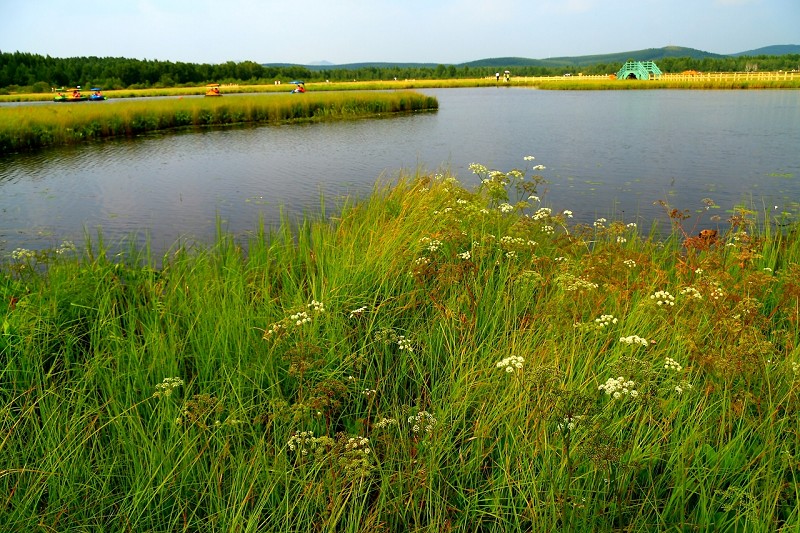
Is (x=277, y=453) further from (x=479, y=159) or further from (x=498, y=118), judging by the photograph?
(x=498, y=118)

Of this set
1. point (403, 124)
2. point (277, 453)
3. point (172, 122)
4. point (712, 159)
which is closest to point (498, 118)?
point (403, 124)

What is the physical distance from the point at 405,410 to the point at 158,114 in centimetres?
3001

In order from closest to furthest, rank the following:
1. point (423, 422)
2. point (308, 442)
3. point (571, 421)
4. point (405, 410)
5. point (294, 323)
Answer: point (571, 421) → point (308, 442) → point (405, 410) → point (423, 422) → point (294, 323)

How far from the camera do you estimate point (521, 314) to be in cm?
445

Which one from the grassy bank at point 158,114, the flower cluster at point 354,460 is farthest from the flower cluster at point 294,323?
the grassy bank at point 158,114

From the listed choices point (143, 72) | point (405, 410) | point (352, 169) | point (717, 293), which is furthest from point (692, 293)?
point (143, 72)

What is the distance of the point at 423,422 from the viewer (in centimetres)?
306

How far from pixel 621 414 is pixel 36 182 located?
17.2 metres

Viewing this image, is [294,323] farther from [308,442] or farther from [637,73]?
[637,73]

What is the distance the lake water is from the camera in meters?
11.5

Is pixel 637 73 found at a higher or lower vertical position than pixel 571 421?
higher

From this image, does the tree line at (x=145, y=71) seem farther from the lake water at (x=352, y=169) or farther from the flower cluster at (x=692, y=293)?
the flower cluster at (x=692, y=293)

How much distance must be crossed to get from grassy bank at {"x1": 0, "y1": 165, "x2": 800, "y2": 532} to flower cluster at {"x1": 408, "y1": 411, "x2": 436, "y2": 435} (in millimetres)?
17

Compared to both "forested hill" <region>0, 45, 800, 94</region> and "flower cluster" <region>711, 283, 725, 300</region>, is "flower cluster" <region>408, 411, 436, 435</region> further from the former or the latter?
"forested hill" <region>0, 45, 800, 94</region>
